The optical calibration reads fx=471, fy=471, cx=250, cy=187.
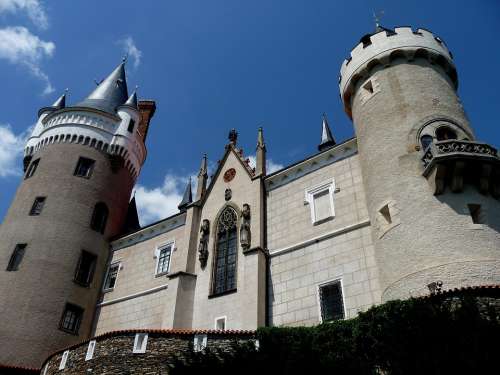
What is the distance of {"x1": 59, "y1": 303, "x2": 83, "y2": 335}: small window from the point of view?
24906 millimetres

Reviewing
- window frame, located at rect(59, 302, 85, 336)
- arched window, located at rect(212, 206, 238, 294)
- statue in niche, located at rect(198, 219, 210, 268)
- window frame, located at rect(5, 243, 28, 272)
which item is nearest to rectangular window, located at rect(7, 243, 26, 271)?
window frame, located at rect(5, 243, 28, 272)

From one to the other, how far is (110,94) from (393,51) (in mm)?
21839

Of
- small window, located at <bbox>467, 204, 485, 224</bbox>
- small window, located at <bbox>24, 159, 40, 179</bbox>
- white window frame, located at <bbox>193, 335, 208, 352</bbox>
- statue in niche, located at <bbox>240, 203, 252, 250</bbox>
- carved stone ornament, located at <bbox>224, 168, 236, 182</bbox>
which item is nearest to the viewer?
white window frame, located at <bbox>193, 335, 208, 352</bbox>

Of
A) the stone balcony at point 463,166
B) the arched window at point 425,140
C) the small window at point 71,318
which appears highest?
the arched window at point 425,140

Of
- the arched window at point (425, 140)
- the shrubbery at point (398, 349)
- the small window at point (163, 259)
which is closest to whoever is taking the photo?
the shrubbery at point (398, 349)

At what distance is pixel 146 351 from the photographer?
15.3 metres

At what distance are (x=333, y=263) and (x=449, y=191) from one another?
530cm

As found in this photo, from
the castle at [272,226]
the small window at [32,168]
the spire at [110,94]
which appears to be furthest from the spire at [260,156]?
the small window at [32,168]

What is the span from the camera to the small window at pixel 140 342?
15.4 metres

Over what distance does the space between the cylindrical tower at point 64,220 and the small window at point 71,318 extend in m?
0.03

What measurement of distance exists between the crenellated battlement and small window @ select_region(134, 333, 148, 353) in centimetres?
1477

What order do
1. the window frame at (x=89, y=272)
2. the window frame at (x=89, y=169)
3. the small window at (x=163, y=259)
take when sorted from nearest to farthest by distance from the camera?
the small window at (x=163, y=259) → the window frame at (x=89, y=272) → the window frame at (x=89, y=169)

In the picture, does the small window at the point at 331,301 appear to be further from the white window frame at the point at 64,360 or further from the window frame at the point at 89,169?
the window frame at the point at 89,169

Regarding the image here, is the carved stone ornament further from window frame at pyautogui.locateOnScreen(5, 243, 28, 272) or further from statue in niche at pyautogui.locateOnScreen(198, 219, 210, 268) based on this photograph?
window frame at pyautogui.locateOnScreen(5, 243, 28, 272)
